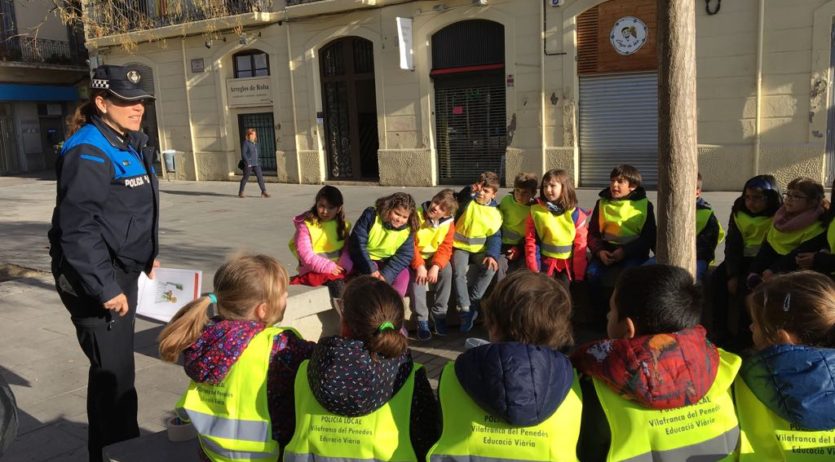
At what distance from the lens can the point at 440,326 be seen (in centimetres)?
548

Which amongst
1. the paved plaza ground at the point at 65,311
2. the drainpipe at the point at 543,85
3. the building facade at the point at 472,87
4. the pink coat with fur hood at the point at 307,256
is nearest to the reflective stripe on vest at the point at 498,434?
the paved plaza ground at the point at 65,311

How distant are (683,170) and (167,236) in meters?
9.14

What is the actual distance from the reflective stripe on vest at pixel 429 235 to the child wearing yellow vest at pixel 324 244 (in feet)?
→ 1.91

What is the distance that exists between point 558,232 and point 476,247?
0.67 m

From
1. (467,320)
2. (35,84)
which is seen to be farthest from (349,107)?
(35,84)

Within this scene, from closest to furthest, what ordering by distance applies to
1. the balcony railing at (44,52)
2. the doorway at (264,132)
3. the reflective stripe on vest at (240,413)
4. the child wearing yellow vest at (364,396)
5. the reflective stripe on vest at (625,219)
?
the child wearing yellow vest at (364,396) → the reflective stripe on vest at (240,413) → the reflective stripe on vest at (625,219) → the doorway at (264,132) → the balcony railing at (44,52)

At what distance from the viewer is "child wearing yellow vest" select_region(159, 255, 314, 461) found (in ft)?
8.08

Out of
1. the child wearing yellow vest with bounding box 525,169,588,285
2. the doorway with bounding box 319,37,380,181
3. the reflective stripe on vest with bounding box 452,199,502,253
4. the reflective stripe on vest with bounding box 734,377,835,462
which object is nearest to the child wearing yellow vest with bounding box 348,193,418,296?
the reflective stripe on vest with bounding box 452,199,502,253

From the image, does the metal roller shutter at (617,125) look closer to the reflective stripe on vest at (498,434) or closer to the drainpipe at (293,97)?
the drainpipe at (293,97)

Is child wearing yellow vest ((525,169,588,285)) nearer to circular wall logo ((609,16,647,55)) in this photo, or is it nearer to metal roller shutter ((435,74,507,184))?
circular wall logo ((609,16,647,55))

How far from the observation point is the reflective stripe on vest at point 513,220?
18.3 feet

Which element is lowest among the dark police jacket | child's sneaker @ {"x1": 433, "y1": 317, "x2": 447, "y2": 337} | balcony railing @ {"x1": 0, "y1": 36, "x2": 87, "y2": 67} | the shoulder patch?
child's sneaker @ {"x1": 433, "y1": 317, "x2": 447, "y2": 337}

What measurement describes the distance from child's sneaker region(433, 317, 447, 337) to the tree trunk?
2.27 metres

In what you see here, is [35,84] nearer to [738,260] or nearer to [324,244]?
[324,244]
